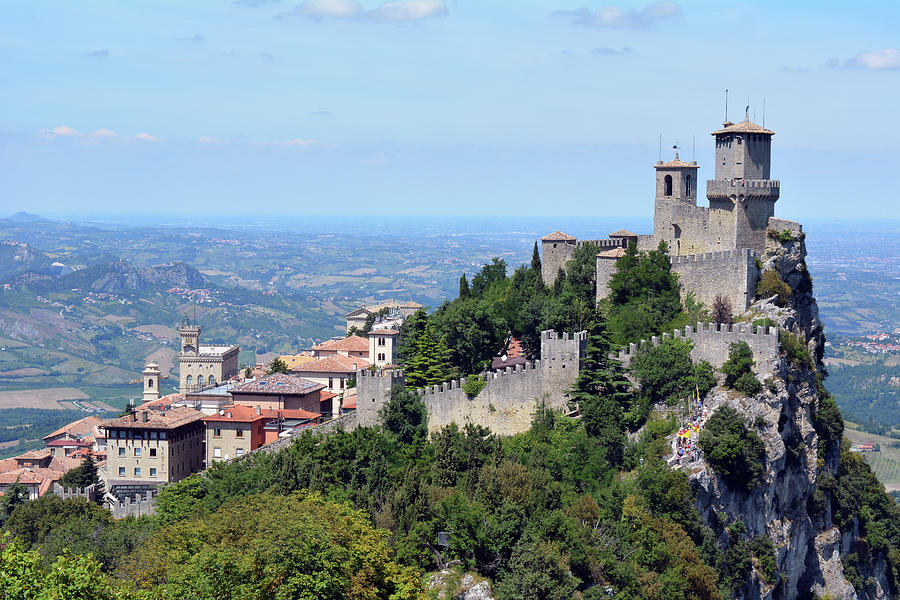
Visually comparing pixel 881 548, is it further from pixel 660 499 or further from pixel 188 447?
pixel 188 447

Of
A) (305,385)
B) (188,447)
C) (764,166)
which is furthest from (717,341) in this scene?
(188,447)

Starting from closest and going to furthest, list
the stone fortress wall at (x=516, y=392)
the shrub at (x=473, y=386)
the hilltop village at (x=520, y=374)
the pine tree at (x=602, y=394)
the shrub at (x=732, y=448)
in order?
the shrub at (x=732, y=448)
the pine tree at (x=602, y=394)
the stone fortress wall at (x=516, y=392)
the hilltop village at (x=520, y=374)
the shrub at (x=473, y=386)

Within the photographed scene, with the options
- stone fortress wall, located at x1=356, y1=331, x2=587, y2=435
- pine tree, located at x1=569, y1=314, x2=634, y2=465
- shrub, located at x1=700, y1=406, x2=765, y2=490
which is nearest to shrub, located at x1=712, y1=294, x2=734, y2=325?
pine tree, located at x1=569, y1=314, x2=634, y2=465

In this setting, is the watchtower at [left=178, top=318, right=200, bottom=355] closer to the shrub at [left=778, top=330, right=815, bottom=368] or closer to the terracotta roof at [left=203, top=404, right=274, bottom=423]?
the terracotta roof at [left=203, top=404, right=274, bottom=423]

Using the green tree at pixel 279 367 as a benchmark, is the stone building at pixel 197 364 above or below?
below

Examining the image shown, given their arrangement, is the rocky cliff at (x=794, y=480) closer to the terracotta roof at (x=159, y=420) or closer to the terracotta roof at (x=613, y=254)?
the terracotta roof at (x=613, y=254)

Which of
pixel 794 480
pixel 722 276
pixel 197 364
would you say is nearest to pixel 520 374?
pixel 722 276

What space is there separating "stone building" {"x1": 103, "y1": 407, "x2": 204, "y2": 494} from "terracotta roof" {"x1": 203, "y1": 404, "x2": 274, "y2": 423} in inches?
43.2

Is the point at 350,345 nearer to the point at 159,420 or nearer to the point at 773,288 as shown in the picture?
the point at 159,420

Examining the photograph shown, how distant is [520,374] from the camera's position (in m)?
56.5

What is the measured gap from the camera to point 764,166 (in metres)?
64.1

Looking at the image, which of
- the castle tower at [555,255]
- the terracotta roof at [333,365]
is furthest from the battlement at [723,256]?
the terracotta roof at [333,365]

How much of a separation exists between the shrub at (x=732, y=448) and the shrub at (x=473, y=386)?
1059 cm

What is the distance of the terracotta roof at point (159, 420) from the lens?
63.4 metres
